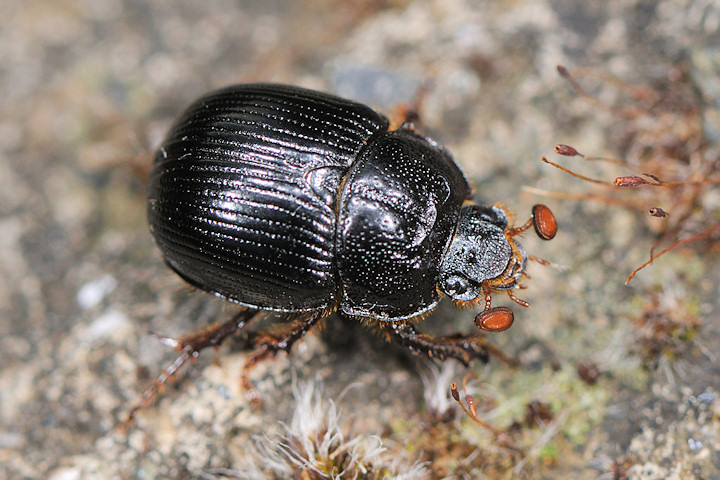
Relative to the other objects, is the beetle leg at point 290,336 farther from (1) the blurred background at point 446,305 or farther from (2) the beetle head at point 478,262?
(2) the beetle head at point 478,262

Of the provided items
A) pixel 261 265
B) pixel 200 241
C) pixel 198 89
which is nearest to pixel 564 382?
pixel 261 265

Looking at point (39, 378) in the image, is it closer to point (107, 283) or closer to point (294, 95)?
point (107, 283)

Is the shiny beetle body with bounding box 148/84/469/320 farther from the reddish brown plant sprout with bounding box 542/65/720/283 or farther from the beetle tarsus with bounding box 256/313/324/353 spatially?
the reddish brown plant sprout with bounding box 542/65/720/283

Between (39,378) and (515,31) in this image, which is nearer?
(39,378)

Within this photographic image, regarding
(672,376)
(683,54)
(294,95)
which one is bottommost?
(672,376)

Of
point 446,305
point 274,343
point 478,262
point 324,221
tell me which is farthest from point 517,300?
point 274,343

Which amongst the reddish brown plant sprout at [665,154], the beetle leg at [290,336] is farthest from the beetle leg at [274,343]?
the reddish brown plant sprout at [665,154]

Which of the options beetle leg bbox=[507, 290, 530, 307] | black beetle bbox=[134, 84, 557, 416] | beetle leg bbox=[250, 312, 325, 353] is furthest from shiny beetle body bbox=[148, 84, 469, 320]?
beetle leg bbox=[507, 290, 530, 307]
